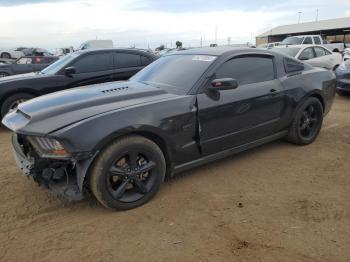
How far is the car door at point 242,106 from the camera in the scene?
389 centimetres

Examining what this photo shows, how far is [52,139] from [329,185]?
3.06 metres

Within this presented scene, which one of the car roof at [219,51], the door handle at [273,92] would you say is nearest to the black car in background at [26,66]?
the car roof at [219,51]

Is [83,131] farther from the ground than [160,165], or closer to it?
farther from the ground

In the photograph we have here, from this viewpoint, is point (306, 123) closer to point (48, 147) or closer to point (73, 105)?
point (73, 105)

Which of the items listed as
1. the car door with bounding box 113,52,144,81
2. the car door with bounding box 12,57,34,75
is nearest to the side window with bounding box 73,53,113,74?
the car door with bounding box 113,52,144,81

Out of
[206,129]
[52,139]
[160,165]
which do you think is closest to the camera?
[52,139]

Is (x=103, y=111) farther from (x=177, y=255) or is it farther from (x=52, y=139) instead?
(x=177, y=255)

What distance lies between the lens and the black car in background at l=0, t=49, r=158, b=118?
6797 mm

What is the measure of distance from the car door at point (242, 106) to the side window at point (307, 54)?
24.9 feet

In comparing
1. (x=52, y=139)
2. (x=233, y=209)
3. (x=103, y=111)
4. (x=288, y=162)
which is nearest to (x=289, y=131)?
(x=288, y=162)

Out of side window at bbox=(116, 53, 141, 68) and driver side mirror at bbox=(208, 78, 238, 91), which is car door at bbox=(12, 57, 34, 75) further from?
driver side mirror at bbox=(208, 78, 238, 91)

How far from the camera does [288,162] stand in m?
4.62

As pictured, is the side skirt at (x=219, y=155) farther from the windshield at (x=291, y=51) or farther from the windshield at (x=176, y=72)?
the windshield at (x=291, y=51)

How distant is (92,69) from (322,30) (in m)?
42.6
